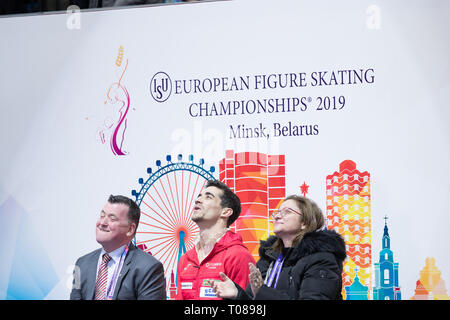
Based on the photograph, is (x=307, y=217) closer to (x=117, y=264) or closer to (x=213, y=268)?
(x=213, y=268)

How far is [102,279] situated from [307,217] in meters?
1.13

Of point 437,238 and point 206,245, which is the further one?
point 206,245

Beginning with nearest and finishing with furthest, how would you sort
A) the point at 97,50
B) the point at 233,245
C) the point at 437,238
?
the point at 437,238 < the point at 233,245 < the point at 97,50

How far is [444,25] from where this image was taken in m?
3.09

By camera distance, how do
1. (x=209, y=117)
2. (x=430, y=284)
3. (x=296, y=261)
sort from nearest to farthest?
(x=430, y=284), (x=296, y=261), (x=209, y=117)

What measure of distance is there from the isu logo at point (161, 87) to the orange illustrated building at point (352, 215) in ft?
3.15

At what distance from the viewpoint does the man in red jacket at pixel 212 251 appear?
324 cm

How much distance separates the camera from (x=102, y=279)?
341 cm

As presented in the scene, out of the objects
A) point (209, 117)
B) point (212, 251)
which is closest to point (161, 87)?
point (209, 117)

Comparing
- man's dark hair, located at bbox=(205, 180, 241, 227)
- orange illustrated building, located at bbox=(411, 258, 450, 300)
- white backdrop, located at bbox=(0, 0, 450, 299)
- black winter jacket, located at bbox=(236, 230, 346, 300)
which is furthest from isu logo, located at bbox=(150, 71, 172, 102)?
orange illustrated building, located at bbox=(411, 258, 450, 300)

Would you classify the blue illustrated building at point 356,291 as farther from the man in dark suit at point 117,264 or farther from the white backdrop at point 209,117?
the man in dark suit at point 117,264
